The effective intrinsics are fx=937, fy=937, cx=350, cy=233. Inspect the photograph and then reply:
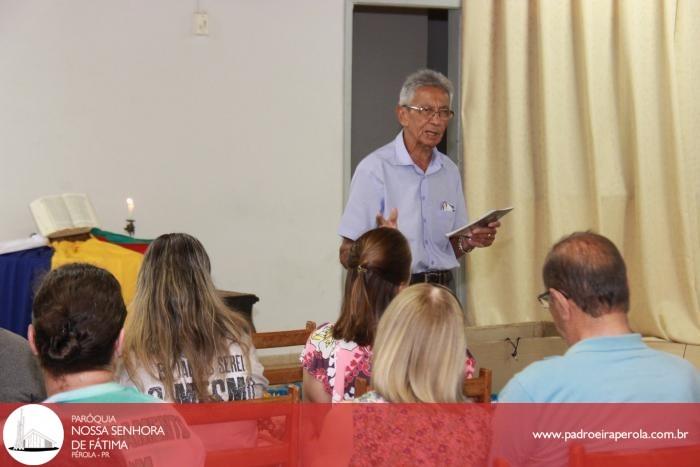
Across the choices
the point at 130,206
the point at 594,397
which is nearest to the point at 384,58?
the point at 130,206

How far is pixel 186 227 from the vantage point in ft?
18.6

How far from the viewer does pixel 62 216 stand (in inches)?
191

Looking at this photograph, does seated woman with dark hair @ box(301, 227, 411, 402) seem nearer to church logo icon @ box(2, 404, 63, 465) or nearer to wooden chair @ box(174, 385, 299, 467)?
wooden chair @ box(174, 385, 299, 467)

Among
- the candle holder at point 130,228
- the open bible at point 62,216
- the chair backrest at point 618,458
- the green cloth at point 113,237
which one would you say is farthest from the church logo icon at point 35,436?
the candle holder at point 130,228

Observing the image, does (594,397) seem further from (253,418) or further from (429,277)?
(429,277)

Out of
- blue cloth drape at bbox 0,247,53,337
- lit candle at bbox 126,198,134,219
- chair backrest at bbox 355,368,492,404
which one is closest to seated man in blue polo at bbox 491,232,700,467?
chair backrest at bbox 355,368,492,404

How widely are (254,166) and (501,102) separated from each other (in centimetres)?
176

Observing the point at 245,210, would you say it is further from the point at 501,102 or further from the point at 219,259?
the point at 501,102

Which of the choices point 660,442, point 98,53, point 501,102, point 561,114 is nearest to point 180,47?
point 98,53

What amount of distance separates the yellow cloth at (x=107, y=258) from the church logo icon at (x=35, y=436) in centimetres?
250

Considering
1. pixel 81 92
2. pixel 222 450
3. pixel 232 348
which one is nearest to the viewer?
pixel 222 450

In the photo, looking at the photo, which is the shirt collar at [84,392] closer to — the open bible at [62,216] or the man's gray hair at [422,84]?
the man's gray hair at [422,84]

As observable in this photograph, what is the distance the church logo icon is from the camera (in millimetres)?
1951

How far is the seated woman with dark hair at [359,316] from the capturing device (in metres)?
2.73
